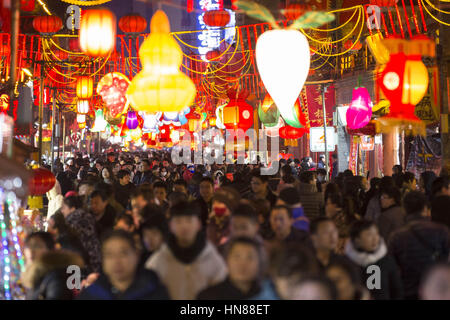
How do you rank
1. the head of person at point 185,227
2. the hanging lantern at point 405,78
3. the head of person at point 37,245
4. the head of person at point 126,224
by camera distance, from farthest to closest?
1. the hanging lantern at point 405,78
2. the head of person at point 126,224
3. the head of person at point 37,245
4. the head of person at point 185,227

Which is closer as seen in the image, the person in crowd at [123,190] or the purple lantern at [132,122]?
the person in crowd at [123,190]

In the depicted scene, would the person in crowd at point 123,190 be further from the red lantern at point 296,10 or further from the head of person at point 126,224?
the red lantern at point 296,10

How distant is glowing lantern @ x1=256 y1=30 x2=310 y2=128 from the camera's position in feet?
24.5

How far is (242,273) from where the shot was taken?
3807 mm

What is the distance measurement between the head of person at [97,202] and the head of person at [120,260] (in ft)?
9.50

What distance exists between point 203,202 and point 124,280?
4.31m

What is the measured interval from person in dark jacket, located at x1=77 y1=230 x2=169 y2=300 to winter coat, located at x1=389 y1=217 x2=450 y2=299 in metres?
2.31

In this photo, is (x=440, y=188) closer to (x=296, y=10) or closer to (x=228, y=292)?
(x=296, y=10)

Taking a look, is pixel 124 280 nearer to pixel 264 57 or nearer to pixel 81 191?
pixel 264 57

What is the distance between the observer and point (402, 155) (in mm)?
17219

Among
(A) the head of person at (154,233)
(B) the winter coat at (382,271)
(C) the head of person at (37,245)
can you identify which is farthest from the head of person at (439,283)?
(C) the head of person at (37,245)

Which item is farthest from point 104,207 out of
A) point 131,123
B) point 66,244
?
point 131,123

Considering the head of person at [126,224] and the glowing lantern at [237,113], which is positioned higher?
the glowing lantern at [237,113]

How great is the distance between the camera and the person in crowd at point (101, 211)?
694cm
